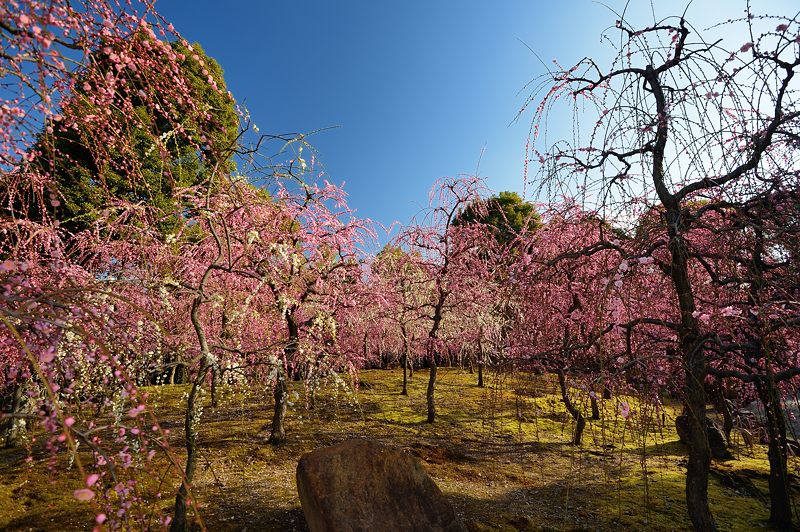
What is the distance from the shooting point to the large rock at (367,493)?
3781 millimetres

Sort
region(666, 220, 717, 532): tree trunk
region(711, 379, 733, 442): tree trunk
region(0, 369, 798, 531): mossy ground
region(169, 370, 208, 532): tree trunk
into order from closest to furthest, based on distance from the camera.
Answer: region(666, 220, 717, 532): tree trunk
region(169, 370, 208, 532): tree trunk
region(711, 379, 733, 442): tree trunk
region(0, 369, 798, 531): mossy ground

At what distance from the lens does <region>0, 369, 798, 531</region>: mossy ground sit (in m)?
4.59

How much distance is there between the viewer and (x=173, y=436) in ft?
23.7

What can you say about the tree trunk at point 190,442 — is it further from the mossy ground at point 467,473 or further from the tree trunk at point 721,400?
the tree trunk at point 721,400

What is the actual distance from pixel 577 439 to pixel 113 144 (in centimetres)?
813

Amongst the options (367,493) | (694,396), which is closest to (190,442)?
(367,493)

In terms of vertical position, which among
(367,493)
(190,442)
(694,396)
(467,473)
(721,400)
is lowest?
(467,473)

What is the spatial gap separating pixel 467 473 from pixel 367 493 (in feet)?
9.92

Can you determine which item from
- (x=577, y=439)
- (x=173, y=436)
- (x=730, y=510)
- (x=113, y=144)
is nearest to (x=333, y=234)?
(x=173, y=436)

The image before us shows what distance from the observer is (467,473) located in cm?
650

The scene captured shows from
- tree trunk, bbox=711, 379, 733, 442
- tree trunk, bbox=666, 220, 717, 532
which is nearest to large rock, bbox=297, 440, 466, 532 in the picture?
tree trunk, bbox=666, 220, 717, 532

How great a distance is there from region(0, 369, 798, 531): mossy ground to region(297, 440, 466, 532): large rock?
86cm

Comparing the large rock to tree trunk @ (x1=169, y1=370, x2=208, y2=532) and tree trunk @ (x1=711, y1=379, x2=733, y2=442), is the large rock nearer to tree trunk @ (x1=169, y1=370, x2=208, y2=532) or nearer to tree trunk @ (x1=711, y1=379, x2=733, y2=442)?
tree trunk @ (x1=169, y1=370, x2=208, y2=532)

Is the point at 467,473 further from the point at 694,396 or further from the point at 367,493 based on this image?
the point at 694,396
